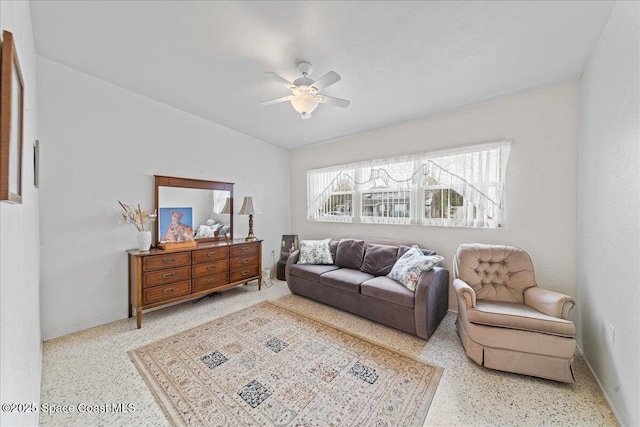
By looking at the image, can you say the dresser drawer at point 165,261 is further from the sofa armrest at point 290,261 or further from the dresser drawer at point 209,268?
the sofa armrest at point 290,261

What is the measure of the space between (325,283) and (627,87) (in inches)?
120

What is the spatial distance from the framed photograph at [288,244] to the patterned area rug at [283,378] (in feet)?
6.82

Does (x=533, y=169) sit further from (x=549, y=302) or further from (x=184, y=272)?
(x=184, y=272)

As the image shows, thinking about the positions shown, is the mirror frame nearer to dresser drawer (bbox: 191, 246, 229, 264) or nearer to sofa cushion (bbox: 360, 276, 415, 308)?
dresser drawer (bbox: 191, 246, 229, 264)

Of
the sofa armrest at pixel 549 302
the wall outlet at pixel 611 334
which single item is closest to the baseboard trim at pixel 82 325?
the sofa armrest at pixel 549 302

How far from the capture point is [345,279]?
3.05 m

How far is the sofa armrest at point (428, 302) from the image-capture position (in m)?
2.39

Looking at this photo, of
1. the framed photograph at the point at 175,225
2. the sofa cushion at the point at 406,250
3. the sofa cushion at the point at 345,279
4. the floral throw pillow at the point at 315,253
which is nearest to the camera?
the sofa cushion at the point at 345,279

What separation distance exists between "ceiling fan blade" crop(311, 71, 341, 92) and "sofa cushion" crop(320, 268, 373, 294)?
215cm

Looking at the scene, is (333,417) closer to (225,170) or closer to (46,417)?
(46,417)

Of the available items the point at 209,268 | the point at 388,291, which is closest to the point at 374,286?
the point at 388,291

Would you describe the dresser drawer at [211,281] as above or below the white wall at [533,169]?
below

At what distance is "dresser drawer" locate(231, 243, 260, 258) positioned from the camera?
359 centimetres

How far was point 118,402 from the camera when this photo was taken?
1667 millimetres
